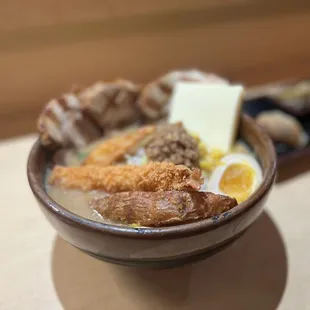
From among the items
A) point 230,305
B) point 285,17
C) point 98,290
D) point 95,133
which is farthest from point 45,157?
point 285,17

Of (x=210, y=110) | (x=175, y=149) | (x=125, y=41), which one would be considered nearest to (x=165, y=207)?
(x=175, y=149)

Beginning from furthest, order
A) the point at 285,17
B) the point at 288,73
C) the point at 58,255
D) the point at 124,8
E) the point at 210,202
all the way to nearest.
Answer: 1. the point at 288,73
2. the point at 285,17
3. the point at 124,8
4. the point at 58,255
5. the point at 210,202

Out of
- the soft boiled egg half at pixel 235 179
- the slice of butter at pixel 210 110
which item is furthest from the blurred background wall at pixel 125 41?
the soft boiled egg half at pixel 235 179

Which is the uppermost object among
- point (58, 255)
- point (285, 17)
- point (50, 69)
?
point (285, 17)

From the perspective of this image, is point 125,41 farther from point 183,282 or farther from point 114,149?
point 183,282

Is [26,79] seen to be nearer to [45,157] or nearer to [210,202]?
[45,157]

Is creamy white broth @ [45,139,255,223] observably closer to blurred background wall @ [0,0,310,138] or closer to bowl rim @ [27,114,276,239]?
bowl rim @ [27,114,276,239]
